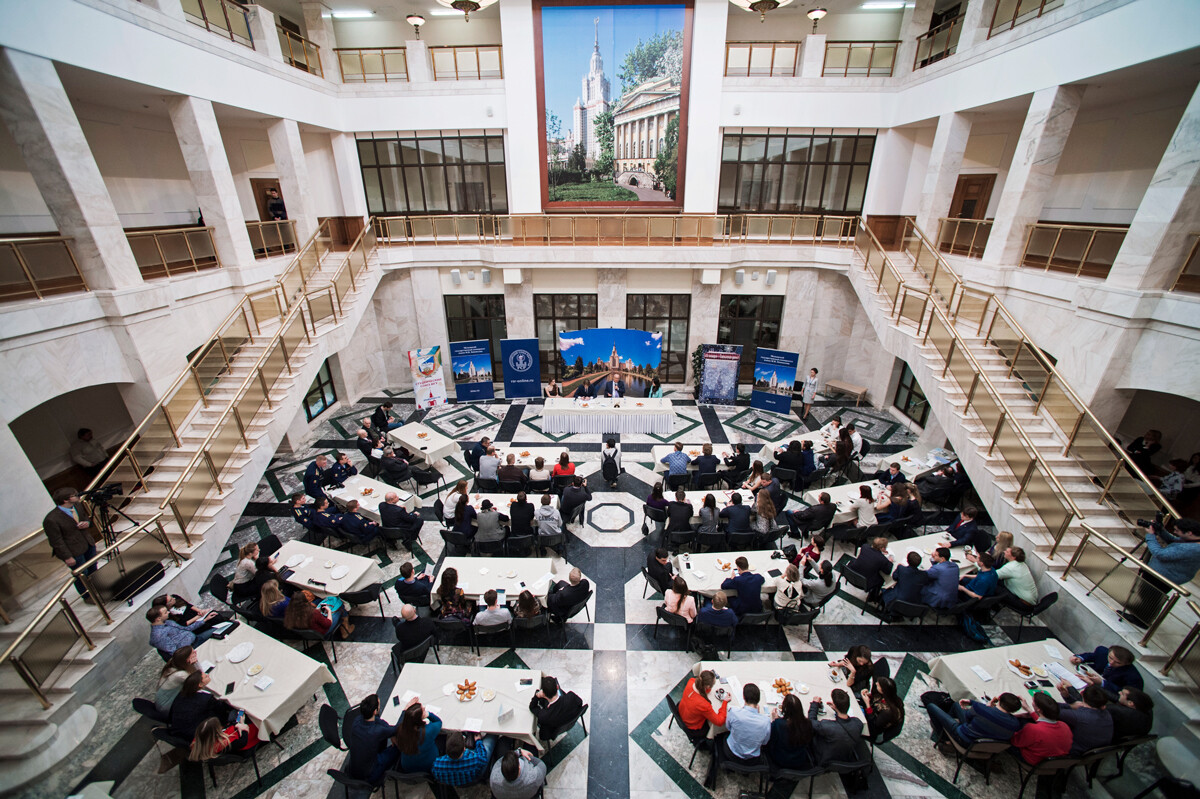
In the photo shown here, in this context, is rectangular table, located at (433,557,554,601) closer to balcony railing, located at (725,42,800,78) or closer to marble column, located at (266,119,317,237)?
marble column, located at (266,119,317,237)

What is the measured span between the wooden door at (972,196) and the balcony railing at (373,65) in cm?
1663

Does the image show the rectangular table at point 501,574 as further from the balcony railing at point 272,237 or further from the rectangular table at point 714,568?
the balcony railing at point 272,237

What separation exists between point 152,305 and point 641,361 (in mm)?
11192

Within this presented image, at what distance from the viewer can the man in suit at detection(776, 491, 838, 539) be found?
8461 mm

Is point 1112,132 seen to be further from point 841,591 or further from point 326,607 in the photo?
point 326,607

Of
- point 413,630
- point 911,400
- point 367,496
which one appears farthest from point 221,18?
point 911,400

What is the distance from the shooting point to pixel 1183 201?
719 centimetres

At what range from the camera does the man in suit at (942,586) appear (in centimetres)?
689

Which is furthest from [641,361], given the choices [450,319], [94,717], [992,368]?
[94,717]

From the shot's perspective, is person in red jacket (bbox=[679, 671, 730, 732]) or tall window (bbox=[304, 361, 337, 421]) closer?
person in red jacket (bbox=[679, 671, 730, 732])

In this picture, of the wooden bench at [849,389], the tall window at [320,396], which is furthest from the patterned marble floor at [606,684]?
the wooden bench at [849,389]

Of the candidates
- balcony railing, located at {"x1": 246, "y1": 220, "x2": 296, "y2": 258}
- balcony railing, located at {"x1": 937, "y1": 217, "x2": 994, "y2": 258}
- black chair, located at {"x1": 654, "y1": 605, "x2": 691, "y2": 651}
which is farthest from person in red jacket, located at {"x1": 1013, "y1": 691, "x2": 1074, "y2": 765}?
balcony railing, located at {"x1": 246, "y1": 220, "x2": 296, "y2": 258}

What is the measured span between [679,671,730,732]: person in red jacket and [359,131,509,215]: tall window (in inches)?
583

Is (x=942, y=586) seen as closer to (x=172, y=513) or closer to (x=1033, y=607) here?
(x=1033, y=607)
